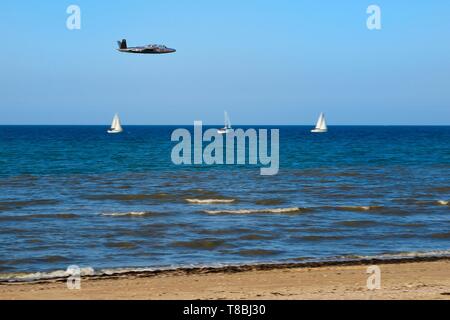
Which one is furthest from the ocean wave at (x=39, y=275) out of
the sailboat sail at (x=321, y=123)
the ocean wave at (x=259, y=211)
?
the sailboat sail at (x=321, y=123)

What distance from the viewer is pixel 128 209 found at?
30.8 m

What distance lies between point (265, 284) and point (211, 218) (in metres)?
12.0

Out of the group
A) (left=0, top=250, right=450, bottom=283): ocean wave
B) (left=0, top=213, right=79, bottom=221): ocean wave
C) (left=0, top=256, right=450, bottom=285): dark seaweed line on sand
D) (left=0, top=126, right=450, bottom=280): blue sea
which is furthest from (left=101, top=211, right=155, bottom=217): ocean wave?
(left=0, top=256, right=450, bottom=285): dark seaweed line on sand

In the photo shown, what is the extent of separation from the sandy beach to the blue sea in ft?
4.87

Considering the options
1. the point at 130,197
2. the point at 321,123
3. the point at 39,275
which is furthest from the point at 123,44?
the point at 321,123

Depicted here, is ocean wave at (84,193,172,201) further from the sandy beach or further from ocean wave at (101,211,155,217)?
the sandy beach

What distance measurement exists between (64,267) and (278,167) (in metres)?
44.0

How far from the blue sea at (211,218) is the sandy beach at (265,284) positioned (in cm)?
148

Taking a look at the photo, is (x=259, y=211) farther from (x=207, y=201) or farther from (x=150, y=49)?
(x=150, y=49)

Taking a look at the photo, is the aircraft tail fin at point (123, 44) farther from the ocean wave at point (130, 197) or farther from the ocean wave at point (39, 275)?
the ocean wave at point (130, 197)

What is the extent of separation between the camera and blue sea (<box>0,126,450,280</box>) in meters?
19.9

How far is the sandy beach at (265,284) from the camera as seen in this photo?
14.2 meters
